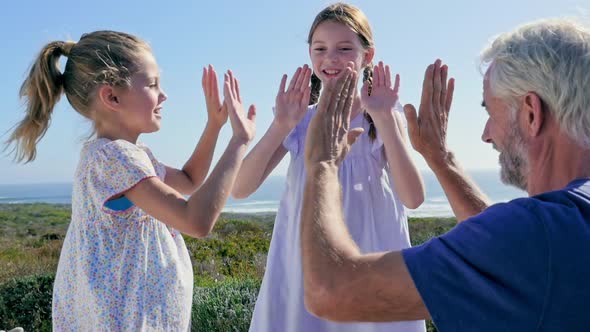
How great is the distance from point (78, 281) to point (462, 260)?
1375mm

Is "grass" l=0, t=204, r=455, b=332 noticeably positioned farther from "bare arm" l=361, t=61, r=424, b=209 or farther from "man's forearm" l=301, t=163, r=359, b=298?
"man's forearm" l=301, t=163, r=359, b=298

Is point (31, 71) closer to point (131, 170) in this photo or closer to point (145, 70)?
point (145, 70)

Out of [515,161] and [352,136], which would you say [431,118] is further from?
[515,161]

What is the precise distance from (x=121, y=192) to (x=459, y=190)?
117 centimetres

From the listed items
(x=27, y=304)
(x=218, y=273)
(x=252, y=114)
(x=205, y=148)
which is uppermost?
(x=252, y=114)

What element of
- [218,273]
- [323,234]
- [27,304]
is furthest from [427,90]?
[218,273]

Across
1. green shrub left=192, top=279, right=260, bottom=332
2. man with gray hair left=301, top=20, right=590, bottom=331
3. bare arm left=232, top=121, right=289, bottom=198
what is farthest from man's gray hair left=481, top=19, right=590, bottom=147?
green shrub left=192, top=279, right=260, bottom=332

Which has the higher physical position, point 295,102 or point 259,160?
point 295,102

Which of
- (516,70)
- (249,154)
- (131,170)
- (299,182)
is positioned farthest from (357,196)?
(516,70)

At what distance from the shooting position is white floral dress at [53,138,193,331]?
2096 mm

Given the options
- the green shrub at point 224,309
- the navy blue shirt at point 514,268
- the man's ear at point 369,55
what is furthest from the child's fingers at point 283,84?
the green shrub at point 224,309

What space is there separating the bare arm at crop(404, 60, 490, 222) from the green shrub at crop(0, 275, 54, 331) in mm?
4833

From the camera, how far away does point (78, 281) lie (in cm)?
217

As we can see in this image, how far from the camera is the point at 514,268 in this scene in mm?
1323
